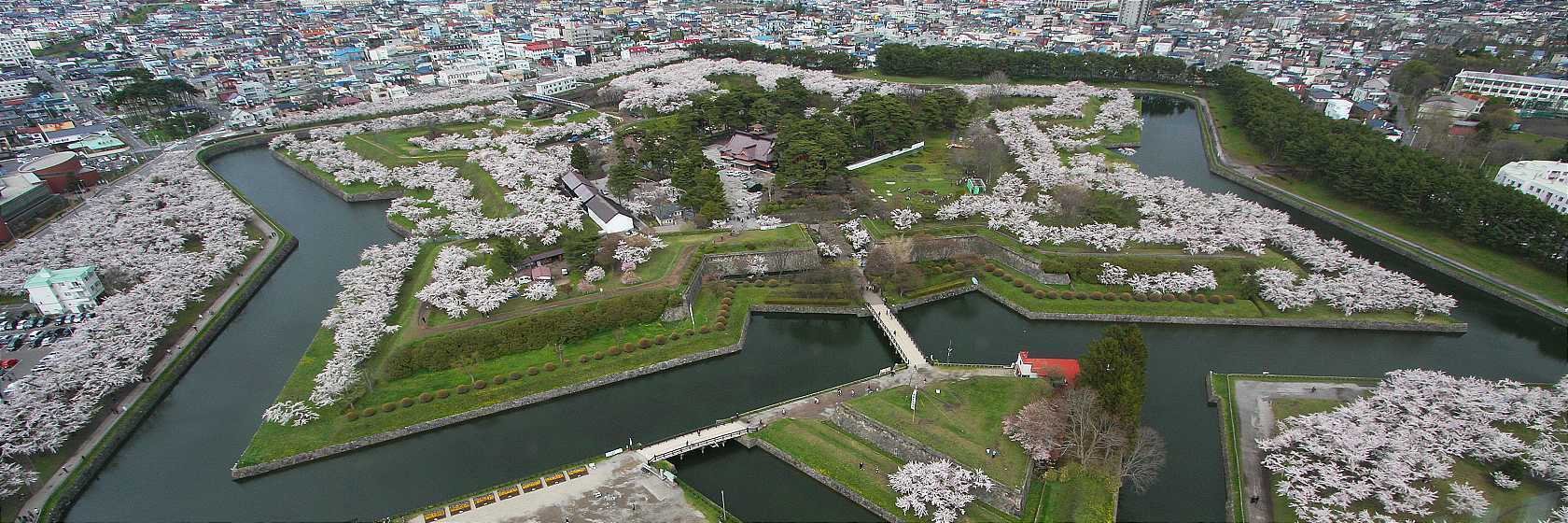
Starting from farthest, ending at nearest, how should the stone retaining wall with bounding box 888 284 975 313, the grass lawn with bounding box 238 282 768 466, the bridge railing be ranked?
the stone retaining wall with bounding box 888 284 975 313
the grass lawn with bounding box 238 282 768 466
the bridge railing

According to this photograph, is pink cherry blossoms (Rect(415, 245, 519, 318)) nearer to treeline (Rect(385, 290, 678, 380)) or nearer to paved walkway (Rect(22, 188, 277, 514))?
treeline (Rect(385, 290, 678, 380))

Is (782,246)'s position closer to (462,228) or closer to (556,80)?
(462,228)

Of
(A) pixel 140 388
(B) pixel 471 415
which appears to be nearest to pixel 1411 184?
(B) pixel 471 415

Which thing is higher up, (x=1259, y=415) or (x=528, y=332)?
(x=528, y=332)

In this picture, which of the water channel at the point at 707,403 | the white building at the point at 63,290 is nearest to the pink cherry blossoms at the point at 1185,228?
the water channel at the point at 707,403

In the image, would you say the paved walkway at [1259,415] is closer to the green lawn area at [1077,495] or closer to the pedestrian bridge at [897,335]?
the green lawn area at [1077,495]

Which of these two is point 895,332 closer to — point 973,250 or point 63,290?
point 973,250

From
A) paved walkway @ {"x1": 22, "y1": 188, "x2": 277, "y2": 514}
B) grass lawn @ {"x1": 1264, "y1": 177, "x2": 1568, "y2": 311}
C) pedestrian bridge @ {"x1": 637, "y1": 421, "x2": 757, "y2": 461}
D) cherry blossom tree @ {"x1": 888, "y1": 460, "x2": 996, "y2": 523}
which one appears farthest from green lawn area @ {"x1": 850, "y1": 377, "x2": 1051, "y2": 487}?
grass lawn @ {"x1": 1264, "y1": 177, "x2": 1568, "y2": 311}
